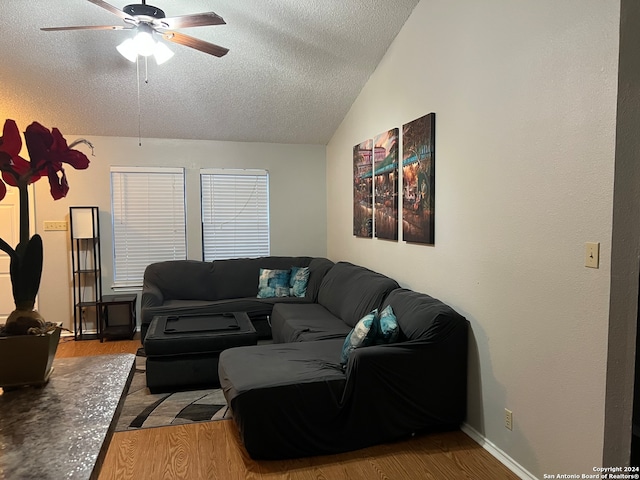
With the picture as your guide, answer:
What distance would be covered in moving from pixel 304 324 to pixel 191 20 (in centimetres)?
245

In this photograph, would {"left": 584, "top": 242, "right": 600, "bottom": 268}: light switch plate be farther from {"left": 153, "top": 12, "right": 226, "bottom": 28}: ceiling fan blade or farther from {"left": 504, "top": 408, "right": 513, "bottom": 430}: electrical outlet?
{"left": 153, "top": 12, "right": 226, "bottom": 28}: ceiling fan blade

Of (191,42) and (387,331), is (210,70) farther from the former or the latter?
(387,331)

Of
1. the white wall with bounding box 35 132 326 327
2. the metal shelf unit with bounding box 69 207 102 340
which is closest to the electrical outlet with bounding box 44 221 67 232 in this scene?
the white wall with bounding box 35 132 326 327

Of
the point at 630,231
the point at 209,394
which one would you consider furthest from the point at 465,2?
the point at 209,394

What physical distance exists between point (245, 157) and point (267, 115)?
2.58ft

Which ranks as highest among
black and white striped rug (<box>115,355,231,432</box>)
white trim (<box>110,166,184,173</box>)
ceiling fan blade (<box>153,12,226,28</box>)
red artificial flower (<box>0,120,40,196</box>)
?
ceiling fan blade (<box>153,12,226,28</box>)

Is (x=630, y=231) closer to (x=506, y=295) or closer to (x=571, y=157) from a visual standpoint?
(x=571, y=157)

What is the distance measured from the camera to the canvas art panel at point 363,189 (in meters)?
4.46

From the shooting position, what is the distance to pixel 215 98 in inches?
185

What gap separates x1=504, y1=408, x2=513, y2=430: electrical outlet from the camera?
2.53m

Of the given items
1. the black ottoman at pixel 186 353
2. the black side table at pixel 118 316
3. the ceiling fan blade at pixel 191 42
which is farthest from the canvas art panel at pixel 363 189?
the black side table at pixel 118 316

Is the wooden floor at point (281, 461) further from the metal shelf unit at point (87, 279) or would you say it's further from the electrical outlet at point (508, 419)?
the metal shelf unit at point (87, 279)

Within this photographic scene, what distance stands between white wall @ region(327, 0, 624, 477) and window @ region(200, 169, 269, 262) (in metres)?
2.80

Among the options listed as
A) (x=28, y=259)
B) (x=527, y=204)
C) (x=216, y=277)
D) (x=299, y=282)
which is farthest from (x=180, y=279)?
(x=28, y=259)
